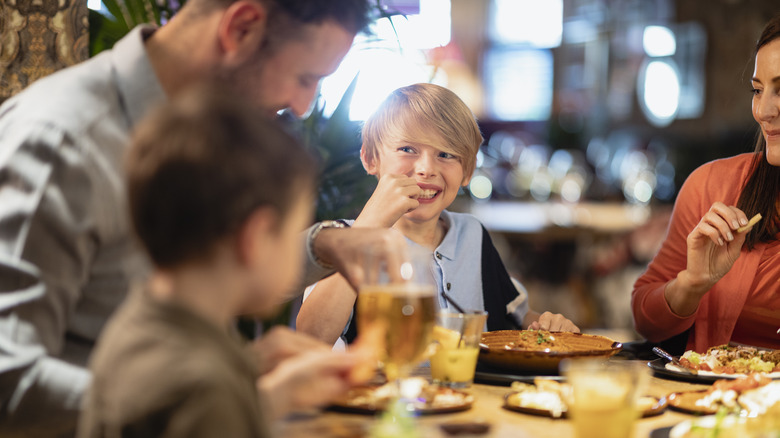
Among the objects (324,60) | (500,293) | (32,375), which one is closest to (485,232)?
(500,293)

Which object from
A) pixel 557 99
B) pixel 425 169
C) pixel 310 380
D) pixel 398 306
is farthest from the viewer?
pixel 557 99

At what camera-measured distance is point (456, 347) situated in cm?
127

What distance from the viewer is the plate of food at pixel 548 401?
1.13 meters

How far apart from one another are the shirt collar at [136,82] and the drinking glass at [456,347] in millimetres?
559

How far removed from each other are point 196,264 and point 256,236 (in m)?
0.07

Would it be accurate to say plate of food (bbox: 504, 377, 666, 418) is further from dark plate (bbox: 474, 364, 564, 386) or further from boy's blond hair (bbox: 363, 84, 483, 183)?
boy's blond hair (bbox: 363, 84, 483, 183)

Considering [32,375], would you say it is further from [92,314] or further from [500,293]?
[500,293]

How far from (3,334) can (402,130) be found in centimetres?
117

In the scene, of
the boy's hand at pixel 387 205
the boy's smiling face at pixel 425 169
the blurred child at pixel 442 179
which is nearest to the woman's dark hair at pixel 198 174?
the boy's hand at pixel 387 205

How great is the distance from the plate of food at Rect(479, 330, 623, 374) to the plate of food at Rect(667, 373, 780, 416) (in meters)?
0.22

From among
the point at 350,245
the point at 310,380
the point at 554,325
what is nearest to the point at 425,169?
the point at 554,325

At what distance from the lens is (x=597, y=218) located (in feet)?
24.0

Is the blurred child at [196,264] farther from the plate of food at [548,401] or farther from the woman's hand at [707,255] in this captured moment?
the woman's hand at [707,255]

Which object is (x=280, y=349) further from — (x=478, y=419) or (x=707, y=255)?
(x=707, y=255)
